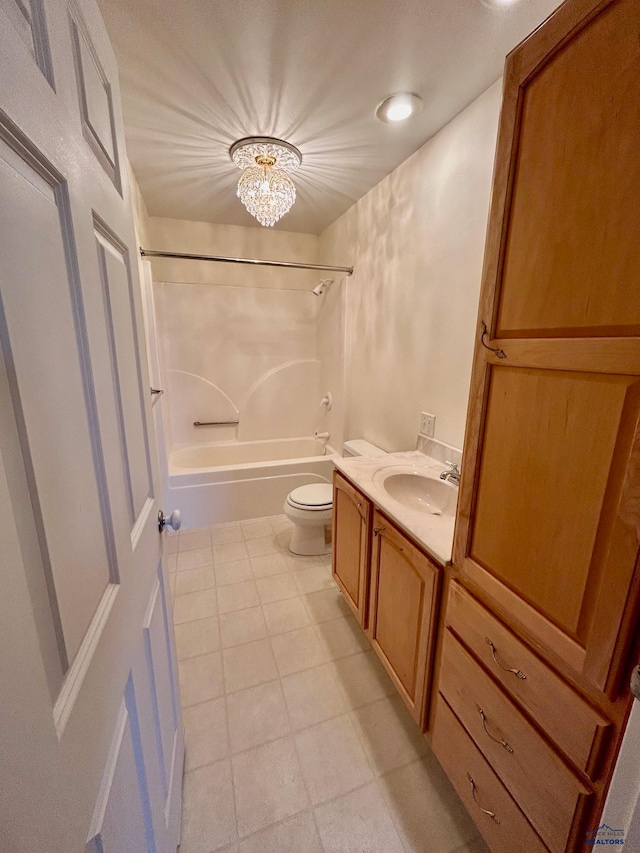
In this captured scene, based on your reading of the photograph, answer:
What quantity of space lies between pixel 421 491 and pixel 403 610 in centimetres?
55

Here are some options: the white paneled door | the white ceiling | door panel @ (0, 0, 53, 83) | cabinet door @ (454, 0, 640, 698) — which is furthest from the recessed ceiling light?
door panel @ (0, 0, 53, 83)

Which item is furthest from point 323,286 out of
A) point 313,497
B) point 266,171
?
point 313,497

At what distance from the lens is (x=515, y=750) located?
83 centimetres

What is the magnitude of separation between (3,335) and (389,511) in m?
1.20

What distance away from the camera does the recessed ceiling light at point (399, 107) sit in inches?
56.7

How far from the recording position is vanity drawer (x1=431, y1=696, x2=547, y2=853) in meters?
0.84

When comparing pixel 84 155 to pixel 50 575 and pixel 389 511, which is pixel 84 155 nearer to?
pixel 50 575

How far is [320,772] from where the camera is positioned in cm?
124

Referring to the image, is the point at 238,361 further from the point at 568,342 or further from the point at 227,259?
the point at 568,342

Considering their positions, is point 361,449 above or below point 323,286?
below

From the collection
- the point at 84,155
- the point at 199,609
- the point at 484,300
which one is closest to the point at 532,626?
the point at 484,300

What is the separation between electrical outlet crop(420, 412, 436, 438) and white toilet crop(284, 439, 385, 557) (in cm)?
42

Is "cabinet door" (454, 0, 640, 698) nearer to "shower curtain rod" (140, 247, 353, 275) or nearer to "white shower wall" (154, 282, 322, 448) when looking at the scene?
"shower curtain rod" (140, 247, 353, 275)

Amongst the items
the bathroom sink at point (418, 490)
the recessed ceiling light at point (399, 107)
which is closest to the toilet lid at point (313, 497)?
the bathroom sink at point (418, 490)
